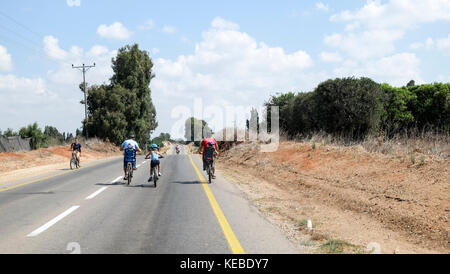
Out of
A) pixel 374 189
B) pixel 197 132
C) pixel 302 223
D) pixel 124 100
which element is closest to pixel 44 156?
pixel 124 100

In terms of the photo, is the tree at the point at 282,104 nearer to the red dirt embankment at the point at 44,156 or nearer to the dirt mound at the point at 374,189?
the red dirt embankment at the point at 44,156

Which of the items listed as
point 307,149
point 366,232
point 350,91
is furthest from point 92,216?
point 350,91

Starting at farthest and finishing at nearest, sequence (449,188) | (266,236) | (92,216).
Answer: (449,188) → (92,216) → (266,236)

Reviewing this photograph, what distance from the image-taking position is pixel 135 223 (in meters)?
7.50

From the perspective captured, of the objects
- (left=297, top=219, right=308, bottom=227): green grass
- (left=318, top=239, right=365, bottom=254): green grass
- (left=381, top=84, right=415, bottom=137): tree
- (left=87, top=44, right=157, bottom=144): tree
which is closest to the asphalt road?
(left=318, top=239, right=365, bottom=254): green grass

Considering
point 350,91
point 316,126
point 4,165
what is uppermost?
point 350,91

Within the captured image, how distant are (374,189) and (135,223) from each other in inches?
293

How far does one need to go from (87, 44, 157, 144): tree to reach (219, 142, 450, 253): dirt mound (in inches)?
1515

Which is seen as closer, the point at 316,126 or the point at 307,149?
the point at 307,149

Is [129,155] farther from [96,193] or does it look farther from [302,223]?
[302,223]

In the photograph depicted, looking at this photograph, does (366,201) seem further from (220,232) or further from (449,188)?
(220,232)

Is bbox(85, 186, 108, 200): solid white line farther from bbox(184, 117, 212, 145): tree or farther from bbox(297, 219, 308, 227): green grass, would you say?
bbox(297, 219, 308, 227): green grass
